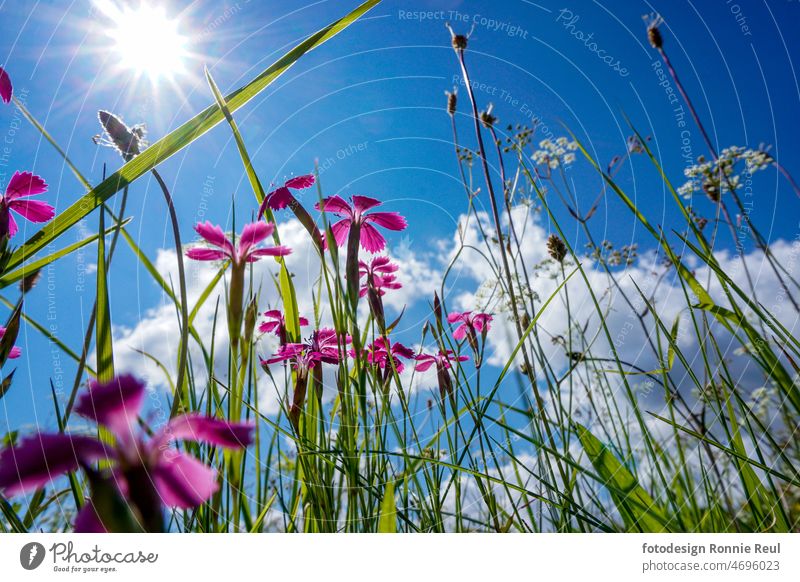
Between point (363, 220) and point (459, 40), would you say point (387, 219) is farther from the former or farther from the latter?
point (459, 40)

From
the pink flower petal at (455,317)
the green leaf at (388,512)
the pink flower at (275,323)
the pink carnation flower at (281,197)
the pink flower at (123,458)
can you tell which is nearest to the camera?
the pink flower at (123,458)

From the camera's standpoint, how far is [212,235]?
0.97 ft

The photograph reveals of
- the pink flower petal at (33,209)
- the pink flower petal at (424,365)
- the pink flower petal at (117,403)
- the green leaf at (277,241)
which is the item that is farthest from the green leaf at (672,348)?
the pink flower petal at (33,209)

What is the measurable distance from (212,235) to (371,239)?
0.83 feet

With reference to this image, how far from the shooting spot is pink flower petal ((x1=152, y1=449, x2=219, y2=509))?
18 cm

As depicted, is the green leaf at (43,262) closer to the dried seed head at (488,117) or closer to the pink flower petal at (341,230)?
the pink flower petal at (341,230)

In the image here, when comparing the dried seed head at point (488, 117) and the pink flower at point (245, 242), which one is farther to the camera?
the dried seed head at point (488, 117)

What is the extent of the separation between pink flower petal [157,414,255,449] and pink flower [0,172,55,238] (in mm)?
296

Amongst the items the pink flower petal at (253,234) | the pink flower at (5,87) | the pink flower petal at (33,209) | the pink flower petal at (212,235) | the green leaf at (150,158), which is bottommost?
the pink flower petal at (253,234)

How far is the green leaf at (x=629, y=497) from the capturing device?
A: 41 centimetres

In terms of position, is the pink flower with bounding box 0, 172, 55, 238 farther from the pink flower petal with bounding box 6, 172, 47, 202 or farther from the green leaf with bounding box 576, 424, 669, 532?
the green leaf with bounding box 576, 424, 669, 532

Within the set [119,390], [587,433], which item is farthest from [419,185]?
[119,390]

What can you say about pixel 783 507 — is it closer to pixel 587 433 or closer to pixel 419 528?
pixel 587 433
